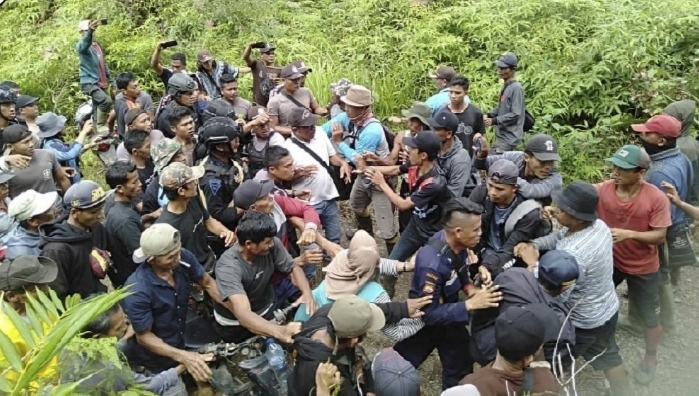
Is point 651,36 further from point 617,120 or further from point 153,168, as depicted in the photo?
point 153,168

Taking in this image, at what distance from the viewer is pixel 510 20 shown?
10750mm

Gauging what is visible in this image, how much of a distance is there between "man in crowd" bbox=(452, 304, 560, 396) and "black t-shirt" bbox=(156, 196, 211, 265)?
97.5 inches

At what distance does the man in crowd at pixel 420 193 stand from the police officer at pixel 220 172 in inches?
53.2

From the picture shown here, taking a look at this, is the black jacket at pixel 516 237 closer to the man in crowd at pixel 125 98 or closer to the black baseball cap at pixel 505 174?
the black baseball cap at pixel 505 174

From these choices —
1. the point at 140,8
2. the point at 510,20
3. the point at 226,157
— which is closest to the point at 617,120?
the point at 510,20

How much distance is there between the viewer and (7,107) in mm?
6707

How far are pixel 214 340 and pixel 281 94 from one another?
3.92 metres

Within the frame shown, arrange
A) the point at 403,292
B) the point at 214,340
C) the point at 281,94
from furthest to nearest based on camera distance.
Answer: the point at 281,94, the point at 403,292, the point at 214,340

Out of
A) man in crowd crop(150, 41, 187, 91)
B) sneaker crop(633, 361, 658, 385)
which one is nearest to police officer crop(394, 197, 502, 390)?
sneaker crop(633, 361, 658, 385)

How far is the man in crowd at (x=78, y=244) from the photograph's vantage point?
13.5 feet

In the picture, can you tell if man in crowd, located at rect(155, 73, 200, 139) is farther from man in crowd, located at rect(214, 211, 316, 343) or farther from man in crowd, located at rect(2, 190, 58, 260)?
man in crowd, located at rect(214, 211, 316, 343)

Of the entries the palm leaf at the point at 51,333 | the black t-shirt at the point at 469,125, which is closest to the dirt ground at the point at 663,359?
the black t-shirt at the point at 469,125

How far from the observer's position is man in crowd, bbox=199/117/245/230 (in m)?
5.18

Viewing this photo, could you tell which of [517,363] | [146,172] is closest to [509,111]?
[146,172]
